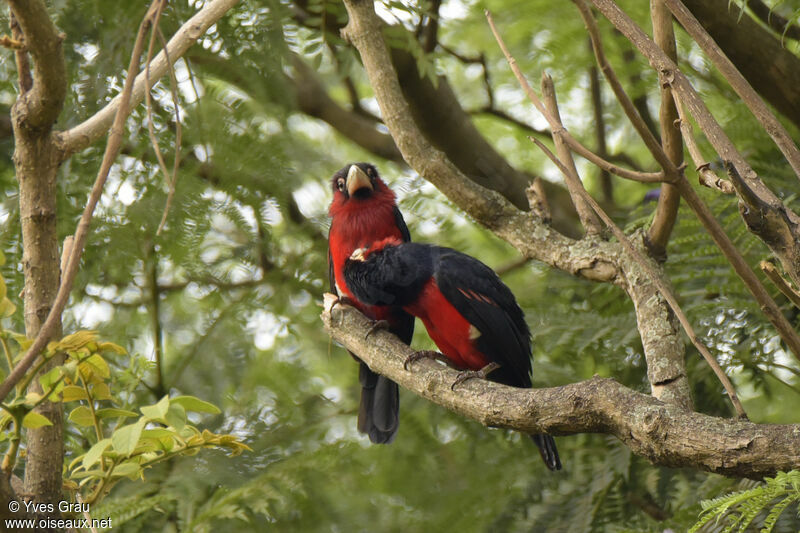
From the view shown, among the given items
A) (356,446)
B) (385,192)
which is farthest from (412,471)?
(385,192)

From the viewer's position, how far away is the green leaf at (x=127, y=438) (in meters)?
1.38

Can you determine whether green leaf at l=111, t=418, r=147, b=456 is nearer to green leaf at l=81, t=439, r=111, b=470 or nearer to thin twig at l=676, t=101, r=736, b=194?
green leaf at l=81, t=439, r=111, b=470

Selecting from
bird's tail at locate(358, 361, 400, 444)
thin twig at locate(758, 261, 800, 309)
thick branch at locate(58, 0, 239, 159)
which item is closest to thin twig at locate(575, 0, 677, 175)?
thin twig at locate(758, 261, 800, 309)

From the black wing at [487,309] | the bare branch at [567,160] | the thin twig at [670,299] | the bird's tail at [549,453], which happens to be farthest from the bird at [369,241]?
the thin twig at [670,299]

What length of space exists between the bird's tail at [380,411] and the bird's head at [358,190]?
90 centimetres

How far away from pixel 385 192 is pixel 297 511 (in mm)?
1618

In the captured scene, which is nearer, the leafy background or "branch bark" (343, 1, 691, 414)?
"branch bark" (343, 1, 691, 414)

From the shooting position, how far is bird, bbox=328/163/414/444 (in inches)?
140

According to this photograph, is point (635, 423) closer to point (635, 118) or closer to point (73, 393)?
point (635, 118)

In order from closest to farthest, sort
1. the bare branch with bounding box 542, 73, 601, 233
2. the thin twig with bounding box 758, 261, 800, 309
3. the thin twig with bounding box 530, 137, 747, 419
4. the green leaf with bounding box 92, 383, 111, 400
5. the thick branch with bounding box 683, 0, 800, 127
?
1. the thin twig with bounding box 758, 261, 800, 309
2. the green leaf with bounding box 92, 383, 111, 400
3. the thin twig with bounding box 530, 137, 747, 419
4. the bare branch with bounding box 542, 73, 601, 233
5. the thick branch with bounding box 683, 0, 800, 127

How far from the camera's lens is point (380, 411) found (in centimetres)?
357

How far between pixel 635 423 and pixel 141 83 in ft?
4.40

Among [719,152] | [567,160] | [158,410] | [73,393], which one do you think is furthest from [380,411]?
[719,152]

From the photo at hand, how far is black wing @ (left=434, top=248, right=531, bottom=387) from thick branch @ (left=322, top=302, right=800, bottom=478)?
96 cm
